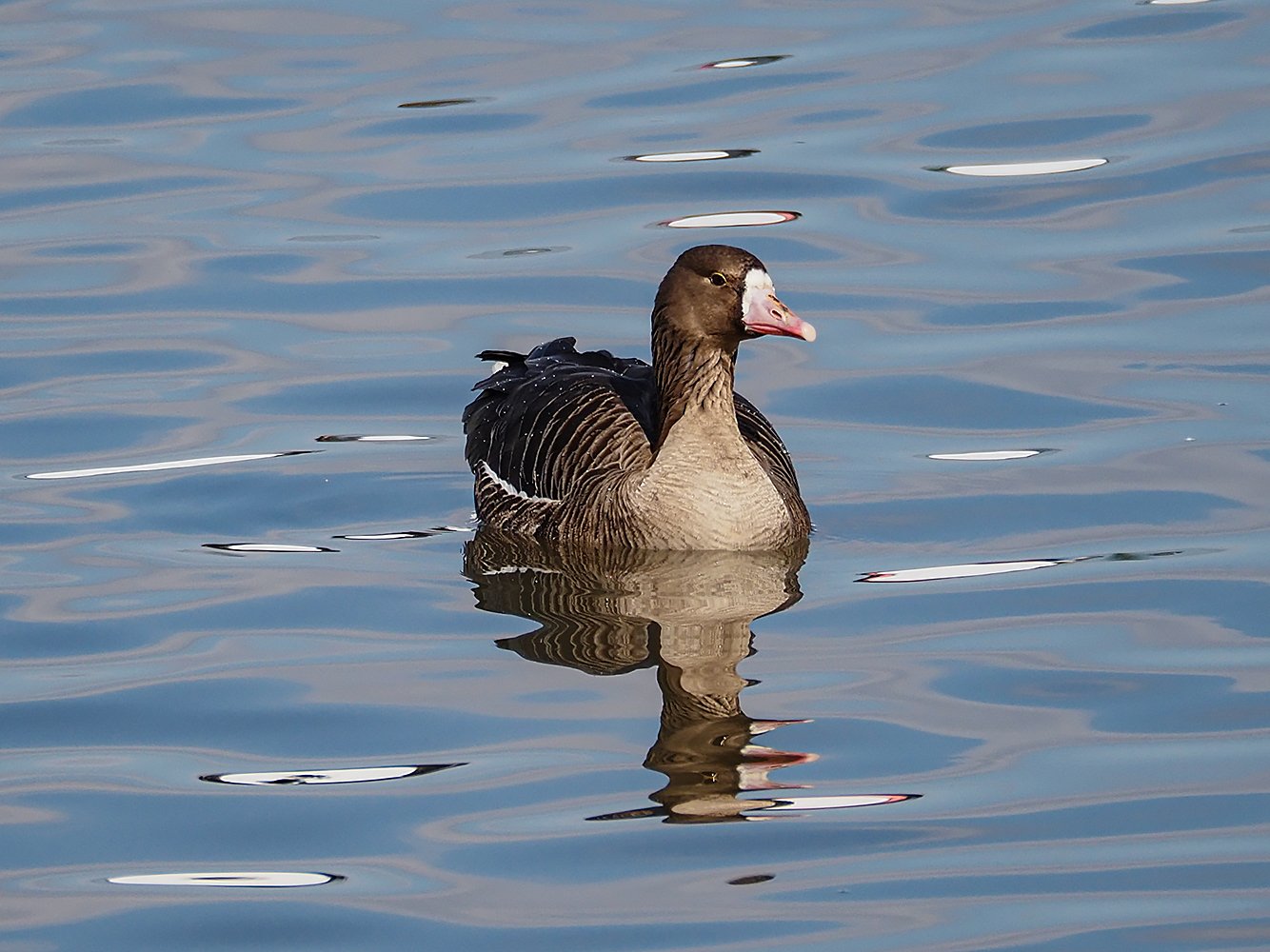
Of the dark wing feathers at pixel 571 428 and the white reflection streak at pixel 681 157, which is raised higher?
the white reflection streak at pixel 681 157

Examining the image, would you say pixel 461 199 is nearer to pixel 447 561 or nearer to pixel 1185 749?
pixel 447 561

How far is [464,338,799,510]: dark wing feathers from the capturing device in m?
11.6

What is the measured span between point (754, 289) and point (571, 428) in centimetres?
136

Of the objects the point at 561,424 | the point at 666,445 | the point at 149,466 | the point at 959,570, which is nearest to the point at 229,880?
the point at 959,570

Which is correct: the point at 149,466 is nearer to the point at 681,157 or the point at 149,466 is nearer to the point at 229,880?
the point at 229,880

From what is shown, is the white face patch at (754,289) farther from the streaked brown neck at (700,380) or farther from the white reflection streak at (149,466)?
the white reflection streak at (149,466)

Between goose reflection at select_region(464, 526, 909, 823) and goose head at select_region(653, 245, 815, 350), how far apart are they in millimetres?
1070

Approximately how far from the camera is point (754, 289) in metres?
10.9

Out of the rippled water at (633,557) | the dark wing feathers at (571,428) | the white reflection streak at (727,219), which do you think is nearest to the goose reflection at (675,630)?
the rippled water at (633,557)

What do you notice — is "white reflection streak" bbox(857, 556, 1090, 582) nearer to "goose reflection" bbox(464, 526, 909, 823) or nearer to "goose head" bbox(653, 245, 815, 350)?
"goose reflection" bbox(464, 526, 909, 823)

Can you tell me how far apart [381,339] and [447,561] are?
3.81 m

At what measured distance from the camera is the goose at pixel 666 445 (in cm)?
1098

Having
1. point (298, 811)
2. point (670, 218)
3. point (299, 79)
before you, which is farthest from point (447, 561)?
point (299, 79)

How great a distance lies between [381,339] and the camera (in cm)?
1453
